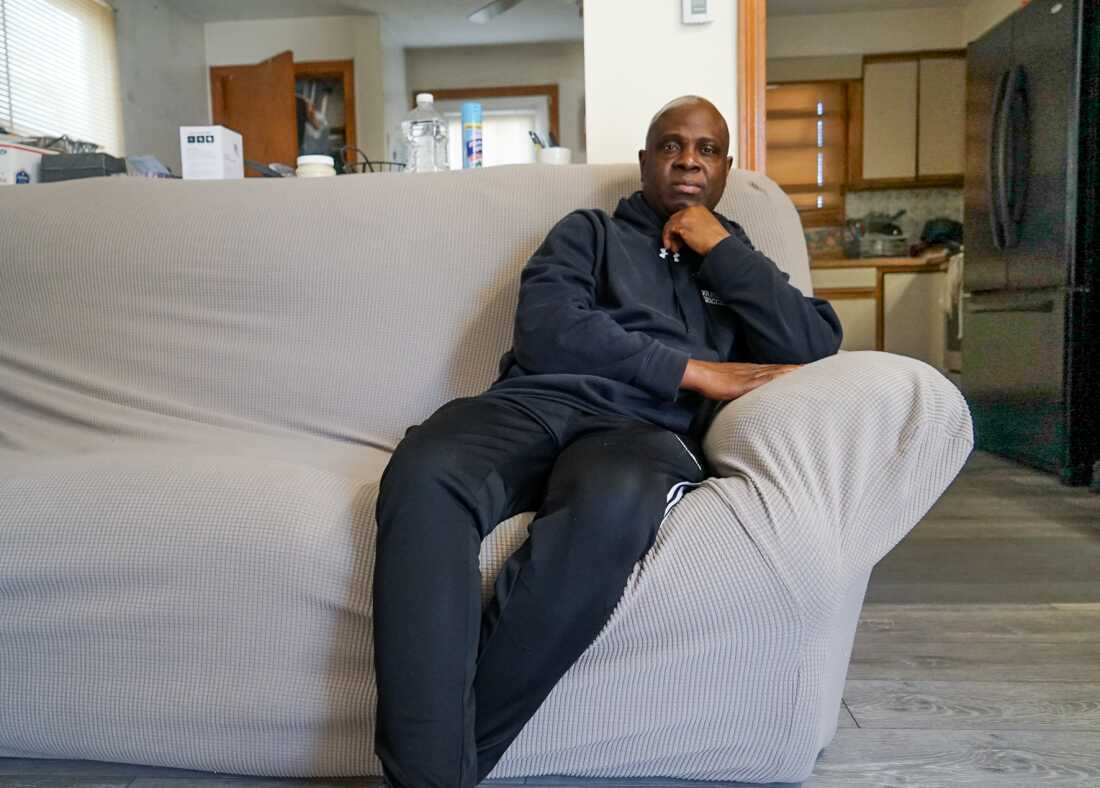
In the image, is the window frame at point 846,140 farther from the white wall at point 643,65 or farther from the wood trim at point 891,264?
the white wall at point 643,65

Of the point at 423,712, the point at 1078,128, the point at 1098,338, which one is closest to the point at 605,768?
the point at 423,712

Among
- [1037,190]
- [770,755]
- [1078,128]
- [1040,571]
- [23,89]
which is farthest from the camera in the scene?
[23,89]

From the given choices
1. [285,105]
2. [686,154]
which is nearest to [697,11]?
[686,154]

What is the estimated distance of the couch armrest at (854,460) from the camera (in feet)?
3.41

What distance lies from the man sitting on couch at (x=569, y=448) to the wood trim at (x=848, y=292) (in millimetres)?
4463

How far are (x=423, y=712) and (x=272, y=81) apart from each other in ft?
18.0

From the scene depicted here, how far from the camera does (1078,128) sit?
2924mm

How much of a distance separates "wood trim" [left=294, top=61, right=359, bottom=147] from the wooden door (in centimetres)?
34

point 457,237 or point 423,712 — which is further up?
point 457,237

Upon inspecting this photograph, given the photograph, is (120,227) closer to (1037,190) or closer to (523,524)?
(523,524)

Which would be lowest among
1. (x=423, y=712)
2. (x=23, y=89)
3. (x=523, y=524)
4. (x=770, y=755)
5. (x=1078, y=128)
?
(x=770, y=755)

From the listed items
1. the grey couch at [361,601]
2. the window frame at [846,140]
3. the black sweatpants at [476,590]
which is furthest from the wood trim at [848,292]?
the black sweatpants at [476,590]

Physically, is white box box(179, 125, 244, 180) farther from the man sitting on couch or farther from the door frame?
the door frame

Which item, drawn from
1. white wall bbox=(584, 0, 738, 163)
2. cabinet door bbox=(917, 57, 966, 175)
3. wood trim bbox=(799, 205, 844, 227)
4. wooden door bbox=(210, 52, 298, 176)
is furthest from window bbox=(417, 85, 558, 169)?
white wall bbox=(584, 0, 738, 163)
